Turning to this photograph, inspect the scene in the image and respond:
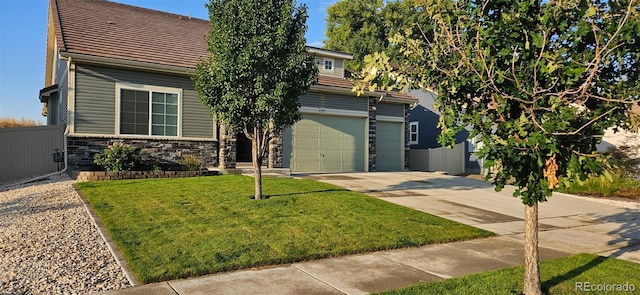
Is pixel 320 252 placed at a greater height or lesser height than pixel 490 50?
lesser

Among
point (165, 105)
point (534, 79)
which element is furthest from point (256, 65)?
point (165, 105)

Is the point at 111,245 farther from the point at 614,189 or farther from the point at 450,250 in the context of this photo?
the point at 614,189

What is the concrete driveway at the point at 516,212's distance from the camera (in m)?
7.59

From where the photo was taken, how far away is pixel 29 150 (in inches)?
559

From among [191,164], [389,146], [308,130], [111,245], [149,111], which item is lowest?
[111,245]

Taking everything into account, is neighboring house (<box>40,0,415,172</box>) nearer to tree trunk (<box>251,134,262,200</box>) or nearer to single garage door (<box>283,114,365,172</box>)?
single garage door (<box>283,114,365,172</box>)

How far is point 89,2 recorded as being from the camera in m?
17.2

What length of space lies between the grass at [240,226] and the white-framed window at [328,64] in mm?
8887

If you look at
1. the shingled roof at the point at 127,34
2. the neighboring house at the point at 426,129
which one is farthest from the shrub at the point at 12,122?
the neighboring house at the point at 426,129

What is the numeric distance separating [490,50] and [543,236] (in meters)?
5.33

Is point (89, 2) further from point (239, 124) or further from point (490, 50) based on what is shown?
point (490, 50)

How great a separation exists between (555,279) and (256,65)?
6211 mm

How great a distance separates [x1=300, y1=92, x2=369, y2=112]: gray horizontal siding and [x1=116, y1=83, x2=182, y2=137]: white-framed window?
4712mm

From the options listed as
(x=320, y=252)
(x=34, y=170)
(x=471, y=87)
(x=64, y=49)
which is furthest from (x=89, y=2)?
(x=471, y=87)
